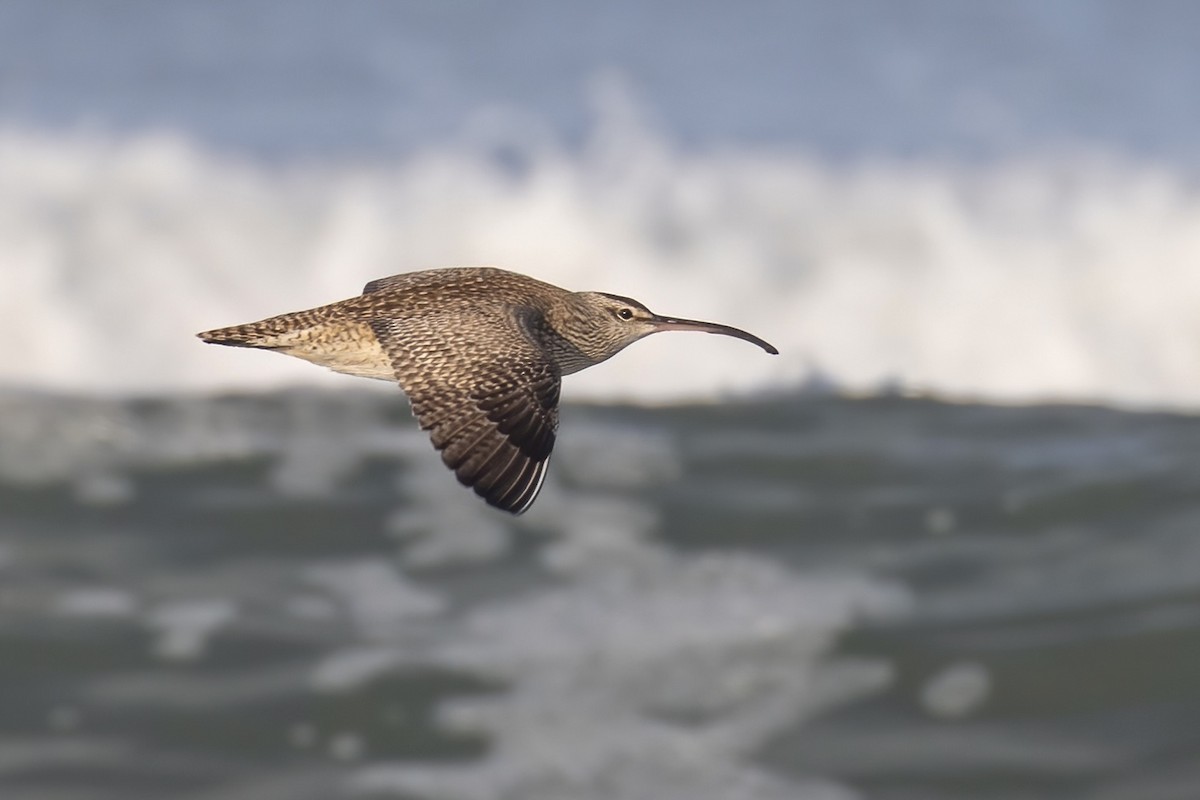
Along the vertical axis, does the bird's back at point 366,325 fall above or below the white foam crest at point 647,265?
below

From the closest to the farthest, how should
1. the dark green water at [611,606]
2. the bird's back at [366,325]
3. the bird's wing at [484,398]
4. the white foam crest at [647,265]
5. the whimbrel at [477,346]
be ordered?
the bird's wing at [484,398] → the whimbrel at [477,346] → the bird's back at [366,325] → the dark green water at [611,606] → the white foam crest at [647,265]

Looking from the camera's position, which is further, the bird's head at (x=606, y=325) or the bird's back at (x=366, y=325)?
the bird's head at (x=606, y=325)

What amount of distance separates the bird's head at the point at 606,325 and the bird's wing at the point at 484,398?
721 millimetres

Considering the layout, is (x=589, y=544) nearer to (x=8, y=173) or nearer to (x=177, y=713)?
(x=177, y=713)

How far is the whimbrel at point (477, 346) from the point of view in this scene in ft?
17.5

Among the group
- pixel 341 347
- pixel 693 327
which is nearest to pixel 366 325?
pixel 341 347

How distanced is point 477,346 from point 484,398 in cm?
34

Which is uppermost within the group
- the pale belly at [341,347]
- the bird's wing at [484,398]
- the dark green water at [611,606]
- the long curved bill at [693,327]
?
the dark green water at [611,606]

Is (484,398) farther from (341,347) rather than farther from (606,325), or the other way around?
(606,325)

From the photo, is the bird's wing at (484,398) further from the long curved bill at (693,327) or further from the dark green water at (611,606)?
the dark green water at (611,606)

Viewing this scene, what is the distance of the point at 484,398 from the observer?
5.51m

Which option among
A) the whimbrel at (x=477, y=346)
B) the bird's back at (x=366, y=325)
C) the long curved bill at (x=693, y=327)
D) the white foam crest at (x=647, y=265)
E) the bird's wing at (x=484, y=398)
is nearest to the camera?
the bird's wing at (x=484, y=398)

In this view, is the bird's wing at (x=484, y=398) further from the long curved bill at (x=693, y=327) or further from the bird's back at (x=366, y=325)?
the long curved bill at (x=693, y=327)

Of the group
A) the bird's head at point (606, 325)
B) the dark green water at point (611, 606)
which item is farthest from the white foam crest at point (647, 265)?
the bird's head at point (606, 325)
